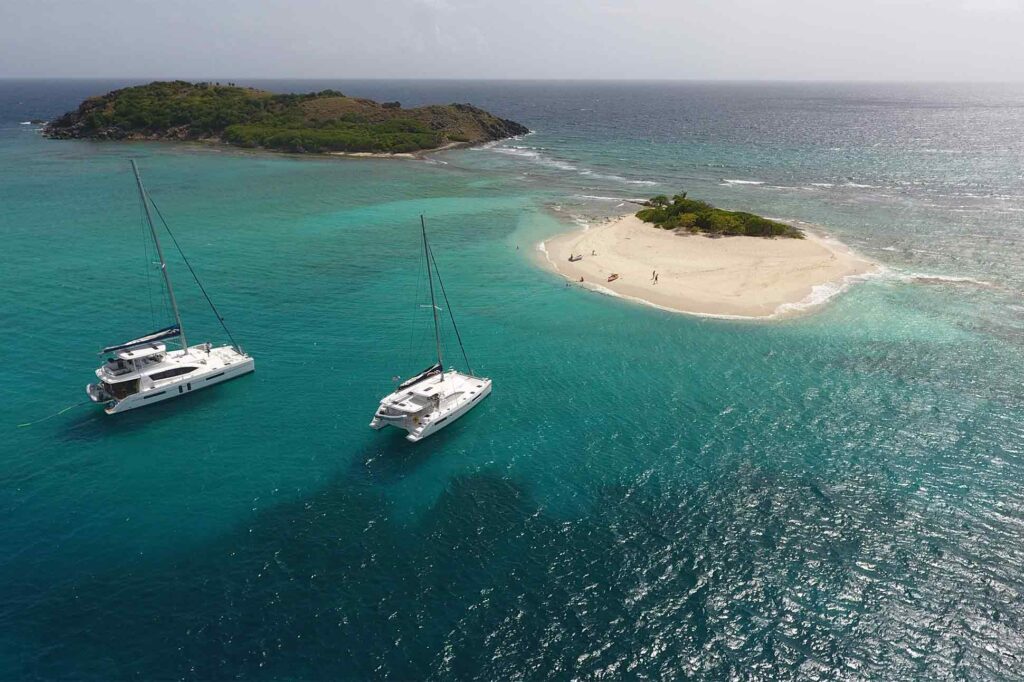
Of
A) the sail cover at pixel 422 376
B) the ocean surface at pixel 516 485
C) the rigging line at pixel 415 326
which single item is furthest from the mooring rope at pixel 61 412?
the rigging line at pixel 415 326

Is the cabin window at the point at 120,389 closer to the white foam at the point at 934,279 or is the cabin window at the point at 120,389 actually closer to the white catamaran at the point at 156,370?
the white catamaran at the point at 156,370

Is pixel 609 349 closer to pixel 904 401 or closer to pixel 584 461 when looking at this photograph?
pixel 584 461

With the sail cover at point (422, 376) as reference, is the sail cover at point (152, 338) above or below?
above

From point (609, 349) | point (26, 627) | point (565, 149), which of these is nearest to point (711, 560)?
point (609, 349)

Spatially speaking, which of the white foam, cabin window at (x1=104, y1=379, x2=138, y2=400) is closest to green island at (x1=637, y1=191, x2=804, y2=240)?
the white foam

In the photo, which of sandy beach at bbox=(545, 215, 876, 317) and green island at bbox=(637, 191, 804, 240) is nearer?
sandy beach at bbox=(545, 215, 876, 317)

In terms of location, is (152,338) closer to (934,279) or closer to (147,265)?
(147,265)

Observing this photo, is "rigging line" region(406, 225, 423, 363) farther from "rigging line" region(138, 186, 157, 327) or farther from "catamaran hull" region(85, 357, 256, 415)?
"rigging line" region(138, 186, 157, 327)

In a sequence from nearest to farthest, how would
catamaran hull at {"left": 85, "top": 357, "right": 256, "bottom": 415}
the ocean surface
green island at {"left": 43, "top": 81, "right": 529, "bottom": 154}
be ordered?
the ocean surface → catamaran hull at {"left": 85, "top": 357, "right": 256, "bottom": 415} → green island at {"left": 43, "top": 81, "right": 529, "bottom": 154}
